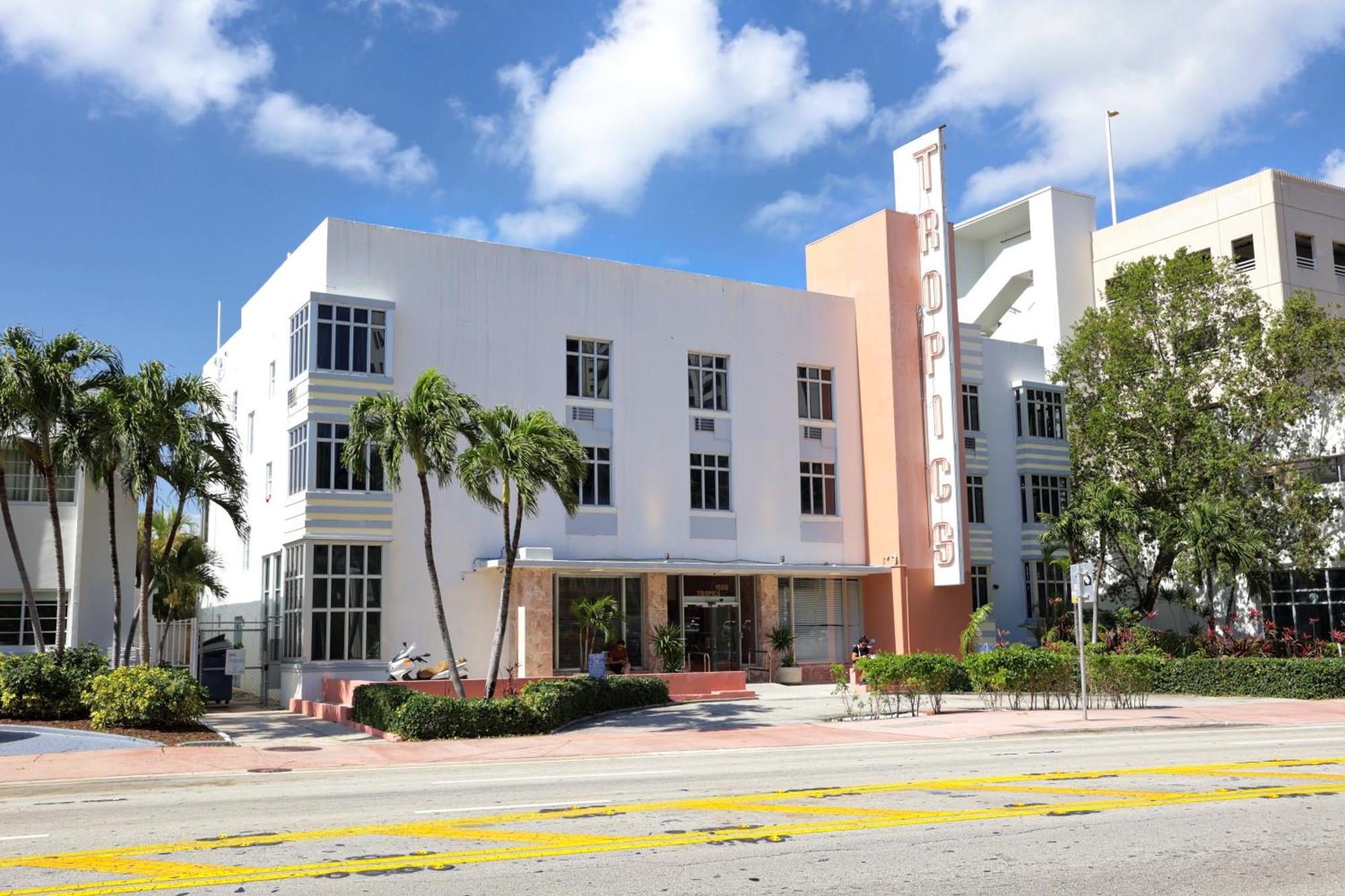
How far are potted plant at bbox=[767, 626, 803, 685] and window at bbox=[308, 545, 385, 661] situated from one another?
36.6ft

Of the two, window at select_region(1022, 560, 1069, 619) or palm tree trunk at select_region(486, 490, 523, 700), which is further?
window at select_region(1022, 560, 1069, 619)

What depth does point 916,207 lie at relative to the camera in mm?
37594

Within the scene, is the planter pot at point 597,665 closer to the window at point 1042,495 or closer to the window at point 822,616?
the window at point 822,616

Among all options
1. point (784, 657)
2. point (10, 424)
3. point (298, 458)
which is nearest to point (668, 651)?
point (784, 657)

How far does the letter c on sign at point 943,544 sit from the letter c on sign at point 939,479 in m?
0.16

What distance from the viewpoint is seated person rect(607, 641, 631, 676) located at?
30625 millimetres

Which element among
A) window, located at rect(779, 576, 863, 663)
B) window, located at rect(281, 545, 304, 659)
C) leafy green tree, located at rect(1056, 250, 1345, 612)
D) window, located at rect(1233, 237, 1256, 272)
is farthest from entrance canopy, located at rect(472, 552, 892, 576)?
window, located at rect(1233, 237, 1256, 272)

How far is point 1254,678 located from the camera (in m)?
29.0

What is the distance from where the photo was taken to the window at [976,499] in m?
39.2

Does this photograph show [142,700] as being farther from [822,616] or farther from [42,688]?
[822,616]

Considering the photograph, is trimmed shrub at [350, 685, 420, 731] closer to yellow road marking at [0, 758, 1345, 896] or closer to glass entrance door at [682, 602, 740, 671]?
yellow road marking at [0, 758, 1345, 896]

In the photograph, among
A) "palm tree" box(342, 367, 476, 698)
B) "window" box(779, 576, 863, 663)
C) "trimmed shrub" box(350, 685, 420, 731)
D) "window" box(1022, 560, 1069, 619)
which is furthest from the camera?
"window" box(1022, 560, 1069, 619)

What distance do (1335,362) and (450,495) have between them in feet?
89.4

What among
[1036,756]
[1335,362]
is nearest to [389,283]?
[1036,756]
